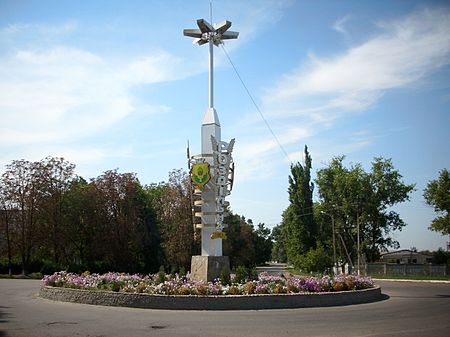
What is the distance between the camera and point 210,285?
1916cm

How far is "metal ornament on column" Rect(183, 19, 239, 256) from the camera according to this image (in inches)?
974

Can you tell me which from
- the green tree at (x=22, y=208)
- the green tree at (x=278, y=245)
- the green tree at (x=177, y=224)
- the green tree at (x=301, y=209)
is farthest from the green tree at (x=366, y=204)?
the green tree at (x=278, y=245)

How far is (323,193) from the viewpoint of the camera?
6494 cm

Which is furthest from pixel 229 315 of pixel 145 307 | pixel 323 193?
pixel 323 193

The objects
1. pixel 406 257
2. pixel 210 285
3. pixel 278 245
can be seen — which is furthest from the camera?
pixel 278 245

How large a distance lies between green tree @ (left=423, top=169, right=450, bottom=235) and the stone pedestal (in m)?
33.1

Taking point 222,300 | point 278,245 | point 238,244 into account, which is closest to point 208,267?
point 222,300

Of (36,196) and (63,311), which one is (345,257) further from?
Answer: (63,311)

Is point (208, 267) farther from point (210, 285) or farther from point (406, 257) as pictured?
point (406, 257)

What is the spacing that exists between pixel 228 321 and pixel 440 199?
4174 centimetres

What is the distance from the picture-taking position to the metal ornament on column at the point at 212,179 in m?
24.7

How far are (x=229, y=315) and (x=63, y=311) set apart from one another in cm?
606

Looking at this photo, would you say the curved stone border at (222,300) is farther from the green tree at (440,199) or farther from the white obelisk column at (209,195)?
the green tree at (440,199)

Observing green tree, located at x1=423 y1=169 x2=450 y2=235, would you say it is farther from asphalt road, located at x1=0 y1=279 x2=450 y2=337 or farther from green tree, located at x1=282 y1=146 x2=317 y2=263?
asphalt road, located at x1=0 y1=279 x2=450 y2=337
